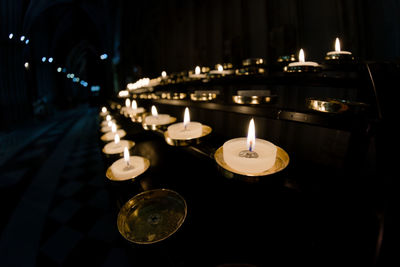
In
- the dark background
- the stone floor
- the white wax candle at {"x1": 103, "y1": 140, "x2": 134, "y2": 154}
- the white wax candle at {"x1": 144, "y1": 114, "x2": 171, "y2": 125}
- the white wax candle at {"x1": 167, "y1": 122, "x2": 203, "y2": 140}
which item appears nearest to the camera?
the white wax candle at {"x1": 167, "y1": 122, "x2": 203, "y2": 140}

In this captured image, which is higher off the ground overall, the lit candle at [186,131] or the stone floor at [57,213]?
the lit candle at [186,131]

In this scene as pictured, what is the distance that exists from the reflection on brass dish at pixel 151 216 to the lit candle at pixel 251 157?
58 cm

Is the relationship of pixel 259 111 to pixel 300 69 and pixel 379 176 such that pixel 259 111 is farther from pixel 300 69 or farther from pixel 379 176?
pixel 379 176

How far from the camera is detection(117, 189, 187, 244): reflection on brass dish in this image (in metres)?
1.09

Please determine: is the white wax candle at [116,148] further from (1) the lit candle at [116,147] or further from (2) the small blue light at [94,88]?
(2) the small blue light at [94,88]

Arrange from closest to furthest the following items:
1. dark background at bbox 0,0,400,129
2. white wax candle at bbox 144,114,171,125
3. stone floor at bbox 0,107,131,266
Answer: dark background at bbox 0,0,400,129, white wax candle at bbox 144,114,171,125, stone floor at bbox 0,107,131,266

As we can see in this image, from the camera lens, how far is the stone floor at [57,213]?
2.24 m

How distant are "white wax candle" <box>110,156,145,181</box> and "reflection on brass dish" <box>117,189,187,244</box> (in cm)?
29

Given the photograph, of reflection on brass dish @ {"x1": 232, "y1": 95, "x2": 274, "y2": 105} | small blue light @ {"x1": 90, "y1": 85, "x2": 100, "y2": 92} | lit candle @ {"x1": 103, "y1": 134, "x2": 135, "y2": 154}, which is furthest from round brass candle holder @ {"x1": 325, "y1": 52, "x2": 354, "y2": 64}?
small blue light @ {"x1": 90, "y1": 85, "x2": 100, "y2": 92}

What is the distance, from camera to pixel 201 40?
3.25m

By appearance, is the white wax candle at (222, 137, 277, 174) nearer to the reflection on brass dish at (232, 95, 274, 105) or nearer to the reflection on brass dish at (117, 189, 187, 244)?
the reflection on brass dish at (232, 95, 274, 105)

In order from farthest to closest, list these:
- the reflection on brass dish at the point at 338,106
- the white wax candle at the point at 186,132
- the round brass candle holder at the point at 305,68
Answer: the white wax candle at the point at 186,132 → the round brass candle holder at the point at 305,68 → the reflection on brass dish at the point at 338,106

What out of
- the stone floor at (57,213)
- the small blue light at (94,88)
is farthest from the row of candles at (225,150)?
the small blue light at (94,88)

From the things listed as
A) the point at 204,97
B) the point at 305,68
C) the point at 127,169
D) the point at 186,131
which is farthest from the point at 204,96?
the point at 127,169
